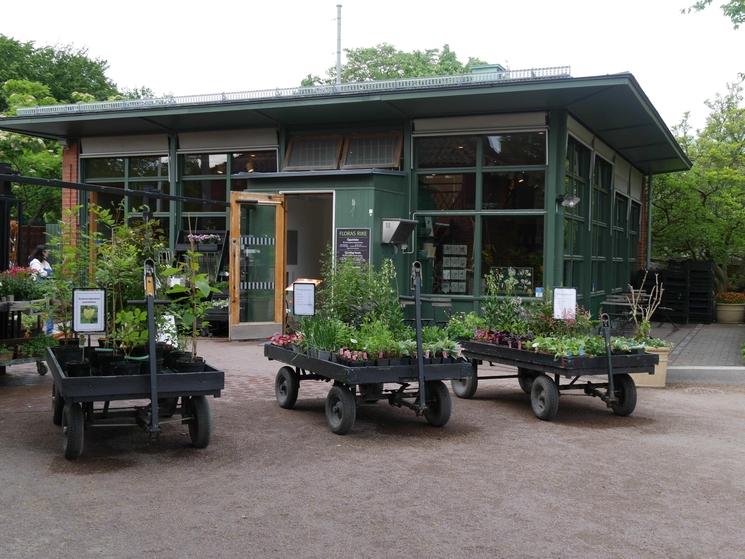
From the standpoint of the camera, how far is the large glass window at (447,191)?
15.3 meters

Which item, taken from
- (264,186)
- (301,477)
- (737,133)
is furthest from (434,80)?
(737,133)

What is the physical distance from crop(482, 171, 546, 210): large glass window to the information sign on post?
9.10 meters

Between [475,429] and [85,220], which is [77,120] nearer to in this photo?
[85,220]

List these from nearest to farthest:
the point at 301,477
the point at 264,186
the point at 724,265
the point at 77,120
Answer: the point at 301,477 < the point at 264,186 < the point at 77,120 < the point at 724,265

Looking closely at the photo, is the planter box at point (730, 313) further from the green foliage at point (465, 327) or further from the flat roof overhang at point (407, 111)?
the green foliage at point (465, 327)

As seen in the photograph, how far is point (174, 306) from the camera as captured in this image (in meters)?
7.90

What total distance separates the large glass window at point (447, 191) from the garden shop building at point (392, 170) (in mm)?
23

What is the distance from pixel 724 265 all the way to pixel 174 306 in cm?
2217

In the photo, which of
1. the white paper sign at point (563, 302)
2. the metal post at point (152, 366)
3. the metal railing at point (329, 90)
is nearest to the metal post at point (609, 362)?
the white paper sign at point (563, 302)

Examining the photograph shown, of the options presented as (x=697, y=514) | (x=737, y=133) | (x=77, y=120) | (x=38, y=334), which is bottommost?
(x=697, y=514)

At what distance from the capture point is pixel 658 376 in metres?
11.4

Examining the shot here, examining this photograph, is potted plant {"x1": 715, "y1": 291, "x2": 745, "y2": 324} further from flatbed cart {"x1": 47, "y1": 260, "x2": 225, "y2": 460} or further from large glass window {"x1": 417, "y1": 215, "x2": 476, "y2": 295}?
flatbed cart {"x1": 47, "y1": 260, "x2": 225, "y2": 460}

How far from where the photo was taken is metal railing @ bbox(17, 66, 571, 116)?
13701mm

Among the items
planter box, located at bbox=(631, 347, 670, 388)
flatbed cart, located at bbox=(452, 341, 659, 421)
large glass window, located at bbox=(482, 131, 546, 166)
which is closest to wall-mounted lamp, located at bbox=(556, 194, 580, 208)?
large glass window, located at bbox=(482, 131, 546, 166)
